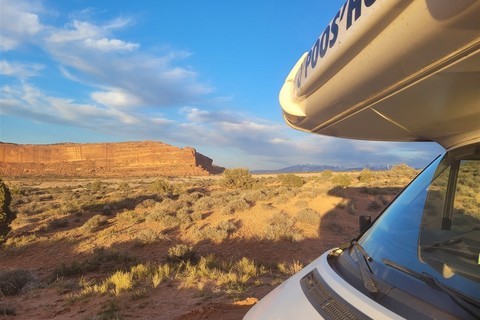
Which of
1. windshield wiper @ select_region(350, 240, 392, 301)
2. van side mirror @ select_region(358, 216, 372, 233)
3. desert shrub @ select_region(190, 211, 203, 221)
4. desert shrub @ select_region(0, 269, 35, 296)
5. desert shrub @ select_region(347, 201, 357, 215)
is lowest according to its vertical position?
desert shrub @ select_region(0, 269, 35, 296)

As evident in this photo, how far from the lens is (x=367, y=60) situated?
1911mm

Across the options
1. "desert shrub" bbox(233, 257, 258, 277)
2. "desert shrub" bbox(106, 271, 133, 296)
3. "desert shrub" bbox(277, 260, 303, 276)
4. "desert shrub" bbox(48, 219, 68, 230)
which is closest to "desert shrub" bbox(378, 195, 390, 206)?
"desert shrub" bbox(277, 260, 303, 276)

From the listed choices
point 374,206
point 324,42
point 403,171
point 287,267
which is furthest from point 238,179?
point 324,42

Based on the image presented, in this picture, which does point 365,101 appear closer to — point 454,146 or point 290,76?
point 454,146

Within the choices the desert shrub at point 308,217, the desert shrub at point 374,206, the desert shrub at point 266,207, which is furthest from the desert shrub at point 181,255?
the desert shrub at point 374,206

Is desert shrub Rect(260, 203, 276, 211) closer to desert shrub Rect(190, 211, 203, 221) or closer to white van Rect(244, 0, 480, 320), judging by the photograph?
desert shrub Rect(190, 211, 203, 221)

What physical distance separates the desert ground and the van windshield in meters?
3.56

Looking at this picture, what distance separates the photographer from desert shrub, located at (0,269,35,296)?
26.9ft

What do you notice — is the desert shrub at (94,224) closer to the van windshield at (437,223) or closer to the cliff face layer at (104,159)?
the van windshield at (437,223)

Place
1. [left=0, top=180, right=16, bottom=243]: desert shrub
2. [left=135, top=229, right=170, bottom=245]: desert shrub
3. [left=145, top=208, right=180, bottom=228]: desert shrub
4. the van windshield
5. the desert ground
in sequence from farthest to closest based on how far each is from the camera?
1. [left=145, top=208, right=180, bottom=228]: desert shrub
2. [left=0, top=180, right=16, bottom=243]: desert shrub
3. [left=135, top=229, right=170, bottom=245]: desert shrub
4. the desert ground
5. the van windshield

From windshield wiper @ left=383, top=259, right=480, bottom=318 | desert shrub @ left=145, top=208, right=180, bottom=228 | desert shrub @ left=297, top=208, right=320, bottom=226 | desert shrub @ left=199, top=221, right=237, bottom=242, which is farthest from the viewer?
desert shrub @ left=145, top=208, right=180, bottom=228

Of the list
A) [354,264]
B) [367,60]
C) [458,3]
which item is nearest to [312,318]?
[354,264]

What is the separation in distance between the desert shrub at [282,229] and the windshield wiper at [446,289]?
34.4ft

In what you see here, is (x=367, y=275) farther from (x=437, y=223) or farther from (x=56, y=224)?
(x=56, y=224)
